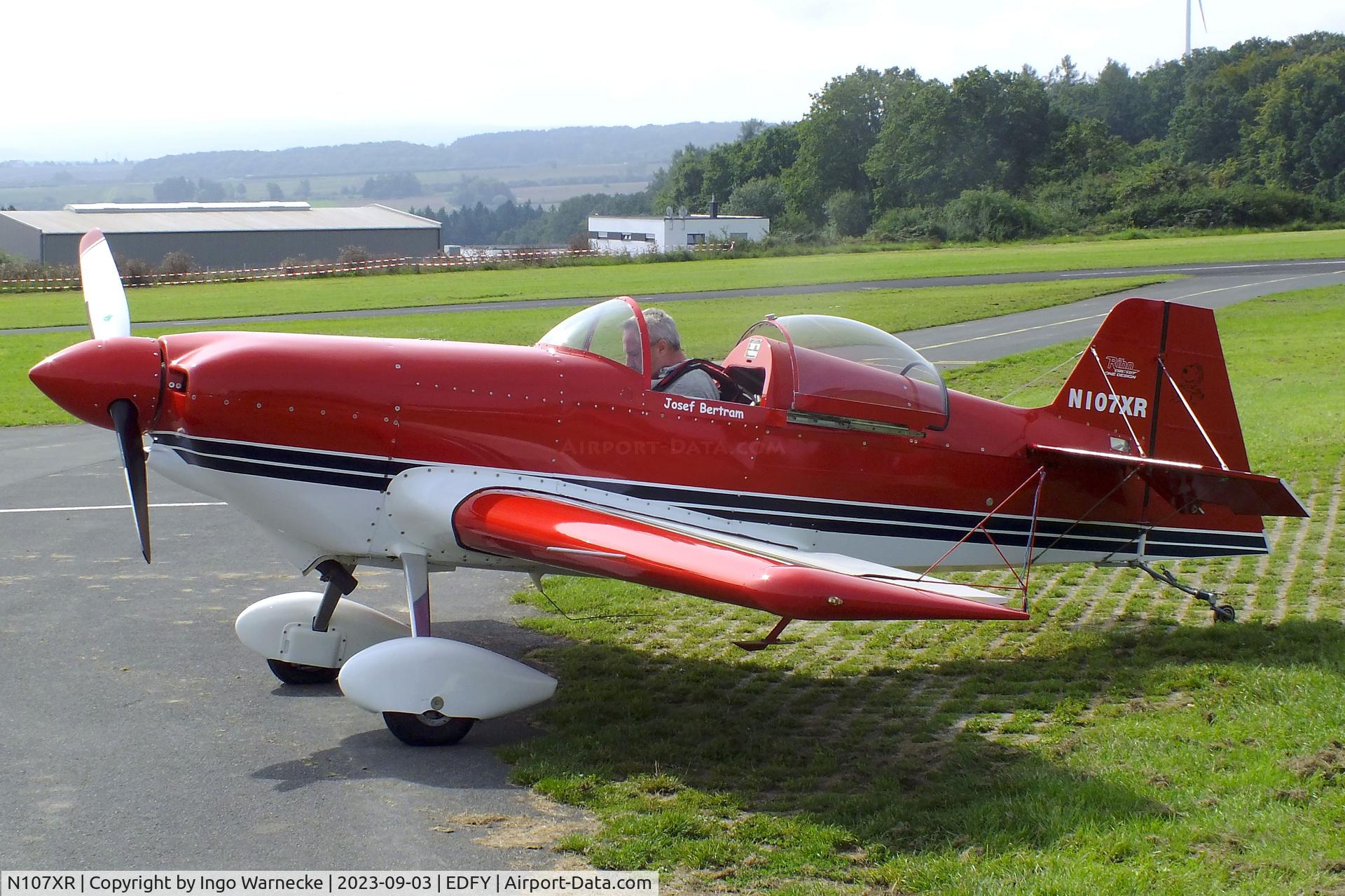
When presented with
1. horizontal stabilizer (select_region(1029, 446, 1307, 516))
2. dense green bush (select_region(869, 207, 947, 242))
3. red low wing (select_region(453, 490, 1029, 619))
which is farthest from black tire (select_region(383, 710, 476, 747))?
dense green bush (select_region(869, 207, 947, 242))

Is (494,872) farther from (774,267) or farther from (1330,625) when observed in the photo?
(774,267)

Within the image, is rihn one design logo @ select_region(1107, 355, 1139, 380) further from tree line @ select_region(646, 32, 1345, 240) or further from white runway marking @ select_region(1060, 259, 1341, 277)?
tree line @ select_region(646, 32, 1345, 240)

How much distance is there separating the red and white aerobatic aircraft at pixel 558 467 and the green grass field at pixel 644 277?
92.4 ft

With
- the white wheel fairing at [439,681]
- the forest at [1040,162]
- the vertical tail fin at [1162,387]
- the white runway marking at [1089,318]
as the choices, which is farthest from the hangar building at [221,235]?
the vertical tail fin at [1162,387]

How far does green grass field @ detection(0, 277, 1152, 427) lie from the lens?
25.3m

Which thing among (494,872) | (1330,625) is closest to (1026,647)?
(1330,625)

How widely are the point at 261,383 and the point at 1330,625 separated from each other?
6.79 meters

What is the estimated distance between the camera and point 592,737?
611cm

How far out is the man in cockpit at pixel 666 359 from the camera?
689 cm

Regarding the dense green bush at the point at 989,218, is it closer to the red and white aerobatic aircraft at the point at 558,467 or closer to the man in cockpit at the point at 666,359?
the red and white aerobatic aircraft at the point at 558,467

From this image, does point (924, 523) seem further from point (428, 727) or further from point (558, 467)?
point (428, 727)

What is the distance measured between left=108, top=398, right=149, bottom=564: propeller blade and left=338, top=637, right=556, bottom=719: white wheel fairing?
1492mm

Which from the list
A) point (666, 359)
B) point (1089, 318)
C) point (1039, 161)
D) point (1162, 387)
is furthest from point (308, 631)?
point (1039, 161)

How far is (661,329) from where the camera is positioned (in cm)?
713
